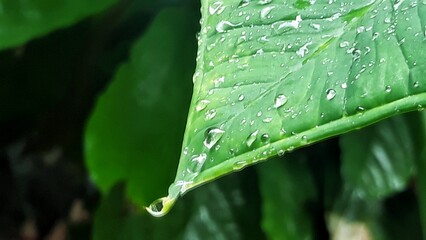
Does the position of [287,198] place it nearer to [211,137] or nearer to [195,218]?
[195,218]

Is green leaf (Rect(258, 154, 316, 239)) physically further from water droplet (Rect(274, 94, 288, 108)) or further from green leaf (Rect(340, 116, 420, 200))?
water droplet (Rect(274, 94, 288, 108))

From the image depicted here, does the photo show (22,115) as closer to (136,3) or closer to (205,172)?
(136,3)

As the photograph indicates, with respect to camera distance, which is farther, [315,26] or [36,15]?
[36,15]

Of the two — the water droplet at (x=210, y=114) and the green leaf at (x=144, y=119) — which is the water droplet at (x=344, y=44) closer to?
the water droplet at (x=210, y=114)

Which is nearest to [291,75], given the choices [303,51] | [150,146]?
[303,51]

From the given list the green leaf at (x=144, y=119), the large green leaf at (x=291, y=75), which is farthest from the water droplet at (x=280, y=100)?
the green leaf at (x=144, y=119)

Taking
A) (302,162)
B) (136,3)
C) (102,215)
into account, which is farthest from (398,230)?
(136,3)

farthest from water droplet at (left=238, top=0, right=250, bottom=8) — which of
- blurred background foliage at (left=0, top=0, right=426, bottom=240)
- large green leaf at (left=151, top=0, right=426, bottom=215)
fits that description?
blurred background foliage at (left=0, top=0, right=426, bottom=240)
